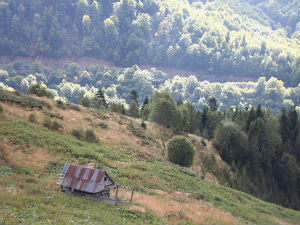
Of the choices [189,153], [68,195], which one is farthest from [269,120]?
[68,195]

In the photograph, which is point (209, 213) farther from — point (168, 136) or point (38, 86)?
point (38, 86)

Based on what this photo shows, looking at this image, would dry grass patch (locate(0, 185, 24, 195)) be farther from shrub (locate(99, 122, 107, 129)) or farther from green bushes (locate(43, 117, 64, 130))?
shrub (locate(99, 122, 107, 129))

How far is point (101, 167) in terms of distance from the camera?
37.3 metres

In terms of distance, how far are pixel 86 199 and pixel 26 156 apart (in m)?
→ 13.1

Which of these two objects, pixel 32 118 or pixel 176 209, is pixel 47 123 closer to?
pixel 32 118

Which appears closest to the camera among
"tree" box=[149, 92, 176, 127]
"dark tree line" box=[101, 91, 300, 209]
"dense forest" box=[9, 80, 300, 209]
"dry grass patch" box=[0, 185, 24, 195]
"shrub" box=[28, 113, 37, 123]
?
"dry grass patch" box=[0, 185, 24, 195]

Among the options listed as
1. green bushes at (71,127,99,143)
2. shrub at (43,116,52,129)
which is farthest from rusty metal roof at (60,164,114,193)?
shrub at (43,116,52,129)

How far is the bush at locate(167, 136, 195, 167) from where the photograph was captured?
54675 millimetres

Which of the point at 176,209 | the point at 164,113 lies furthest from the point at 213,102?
the point at 176,209

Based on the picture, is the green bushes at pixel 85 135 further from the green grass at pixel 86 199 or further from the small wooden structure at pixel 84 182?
the small wooden structure at pixel 84 182

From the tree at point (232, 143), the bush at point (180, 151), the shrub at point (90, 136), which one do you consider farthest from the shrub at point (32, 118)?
the tree at point (232, 143)

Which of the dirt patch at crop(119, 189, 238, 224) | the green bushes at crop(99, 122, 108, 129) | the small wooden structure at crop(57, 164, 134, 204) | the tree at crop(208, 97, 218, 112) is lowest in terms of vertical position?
the dirt patch at crop(119, 189, 238, 224)

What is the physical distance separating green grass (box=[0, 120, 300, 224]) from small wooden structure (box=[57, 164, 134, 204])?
1.00m

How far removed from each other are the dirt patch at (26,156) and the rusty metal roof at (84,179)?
806 cm
